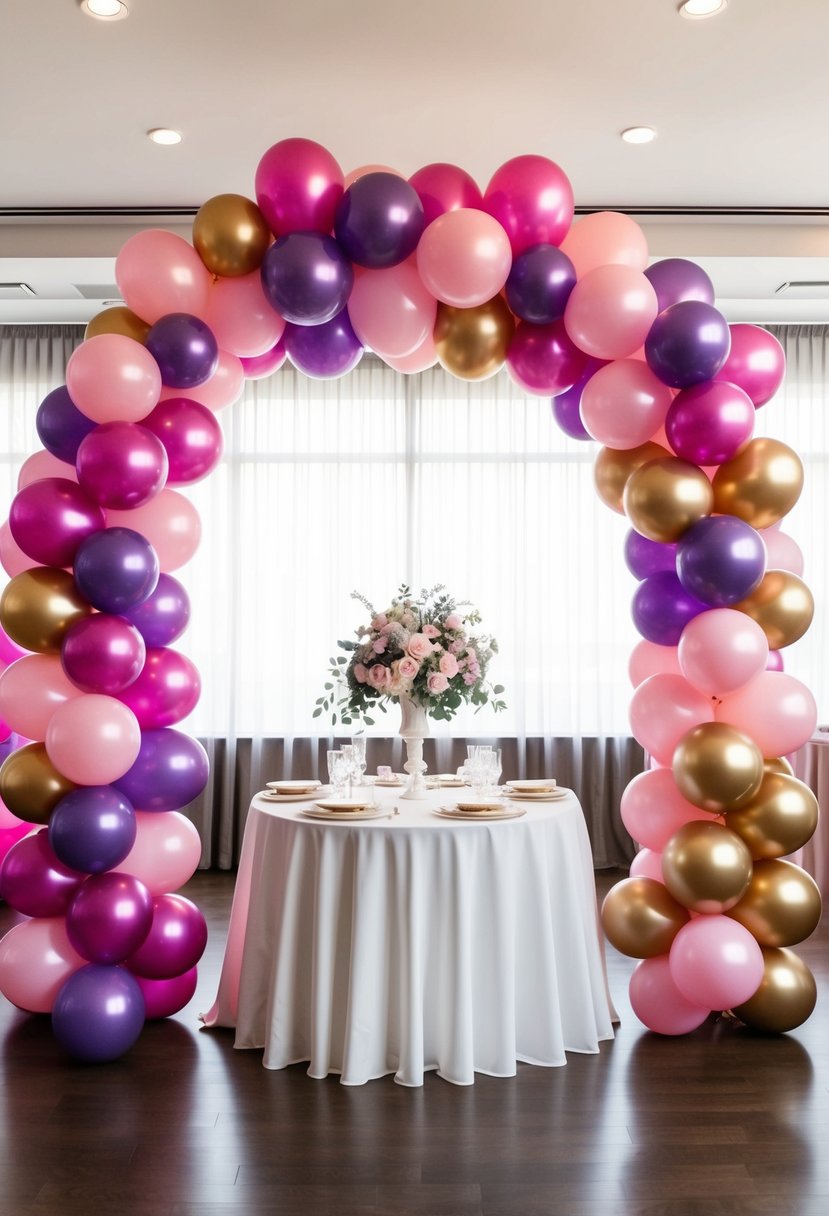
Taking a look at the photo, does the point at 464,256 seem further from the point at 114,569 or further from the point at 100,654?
the point at 100,654

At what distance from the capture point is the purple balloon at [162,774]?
347 centimetres

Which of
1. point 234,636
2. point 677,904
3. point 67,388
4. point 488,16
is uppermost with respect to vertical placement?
point 488,16

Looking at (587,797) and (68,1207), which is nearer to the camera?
(68,1207)

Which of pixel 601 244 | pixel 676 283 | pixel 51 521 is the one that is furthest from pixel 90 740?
pixel 676 283

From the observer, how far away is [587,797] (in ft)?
21.0

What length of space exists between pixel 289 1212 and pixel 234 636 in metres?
4.16

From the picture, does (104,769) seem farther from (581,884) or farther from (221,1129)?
(581,884)

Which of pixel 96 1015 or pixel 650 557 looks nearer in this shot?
pixel 96 1015

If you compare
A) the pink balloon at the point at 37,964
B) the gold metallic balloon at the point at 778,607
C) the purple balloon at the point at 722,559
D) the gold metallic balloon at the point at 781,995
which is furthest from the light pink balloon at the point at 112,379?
the gold metallic balloon at the point at 781,995

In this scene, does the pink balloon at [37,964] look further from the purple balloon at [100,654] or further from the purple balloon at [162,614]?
the purple balloon at [162,614]

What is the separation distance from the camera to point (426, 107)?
4004 millimetres

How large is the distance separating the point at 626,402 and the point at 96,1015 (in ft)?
7.94

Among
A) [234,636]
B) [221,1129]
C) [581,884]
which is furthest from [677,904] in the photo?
[234,636]

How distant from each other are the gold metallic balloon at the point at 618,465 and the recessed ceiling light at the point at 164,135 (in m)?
2.04
